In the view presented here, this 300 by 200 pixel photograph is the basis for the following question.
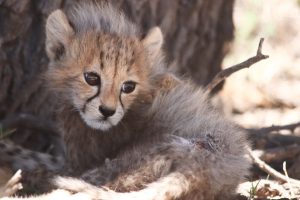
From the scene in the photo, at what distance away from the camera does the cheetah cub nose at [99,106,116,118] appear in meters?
4.36

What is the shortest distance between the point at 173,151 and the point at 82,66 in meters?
0.76

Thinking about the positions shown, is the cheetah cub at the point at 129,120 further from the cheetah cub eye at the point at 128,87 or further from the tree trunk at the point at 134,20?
the tree trunk at the point at 134,20

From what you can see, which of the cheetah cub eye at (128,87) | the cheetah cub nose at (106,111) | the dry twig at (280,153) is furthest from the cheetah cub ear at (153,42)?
the dry twig at (280,153)

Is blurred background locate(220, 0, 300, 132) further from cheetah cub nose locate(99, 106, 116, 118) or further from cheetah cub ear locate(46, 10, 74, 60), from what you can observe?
cheetah cub nose locate(99, 106, 116, 118)

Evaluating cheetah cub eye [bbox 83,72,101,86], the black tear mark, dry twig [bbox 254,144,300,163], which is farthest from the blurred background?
cheetah cub eye [bbox 83,72,101,86]

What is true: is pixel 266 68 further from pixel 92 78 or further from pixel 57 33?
pixel 92 78

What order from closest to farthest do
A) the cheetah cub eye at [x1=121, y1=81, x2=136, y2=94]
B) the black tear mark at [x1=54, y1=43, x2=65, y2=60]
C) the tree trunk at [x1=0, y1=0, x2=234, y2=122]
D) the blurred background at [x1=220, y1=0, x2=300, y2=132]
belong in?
1. the cheetah cub eye at [x1=121, y1=81, x2=136, y2=94]
2. the black tear mark at [x1=54, y1=43, x2=65, y2=60]
3. the tree trunk at [x1=0, y1=0, x2=234, y2=122]
4. the blurred background at [x1=220, y1=0, x2=300, y2=132]

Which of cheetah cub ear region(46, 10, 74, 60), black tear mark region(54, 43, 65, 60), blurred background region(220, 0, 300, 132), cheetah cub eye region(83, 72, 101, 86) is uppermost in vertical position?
blurred background region(220, 0, 300, 132)

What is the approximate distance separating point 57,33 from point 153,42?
59 centimetres

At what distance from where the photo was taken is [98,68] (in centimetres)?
443

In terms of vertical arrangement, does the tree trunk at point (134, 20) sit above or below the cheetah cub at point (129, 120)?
above

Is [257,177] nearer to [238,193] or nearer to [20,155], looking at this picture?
[238,193]

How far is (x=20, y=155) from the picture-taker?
5039 mm

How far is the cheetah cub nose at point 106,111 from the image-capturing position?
14.3ft
